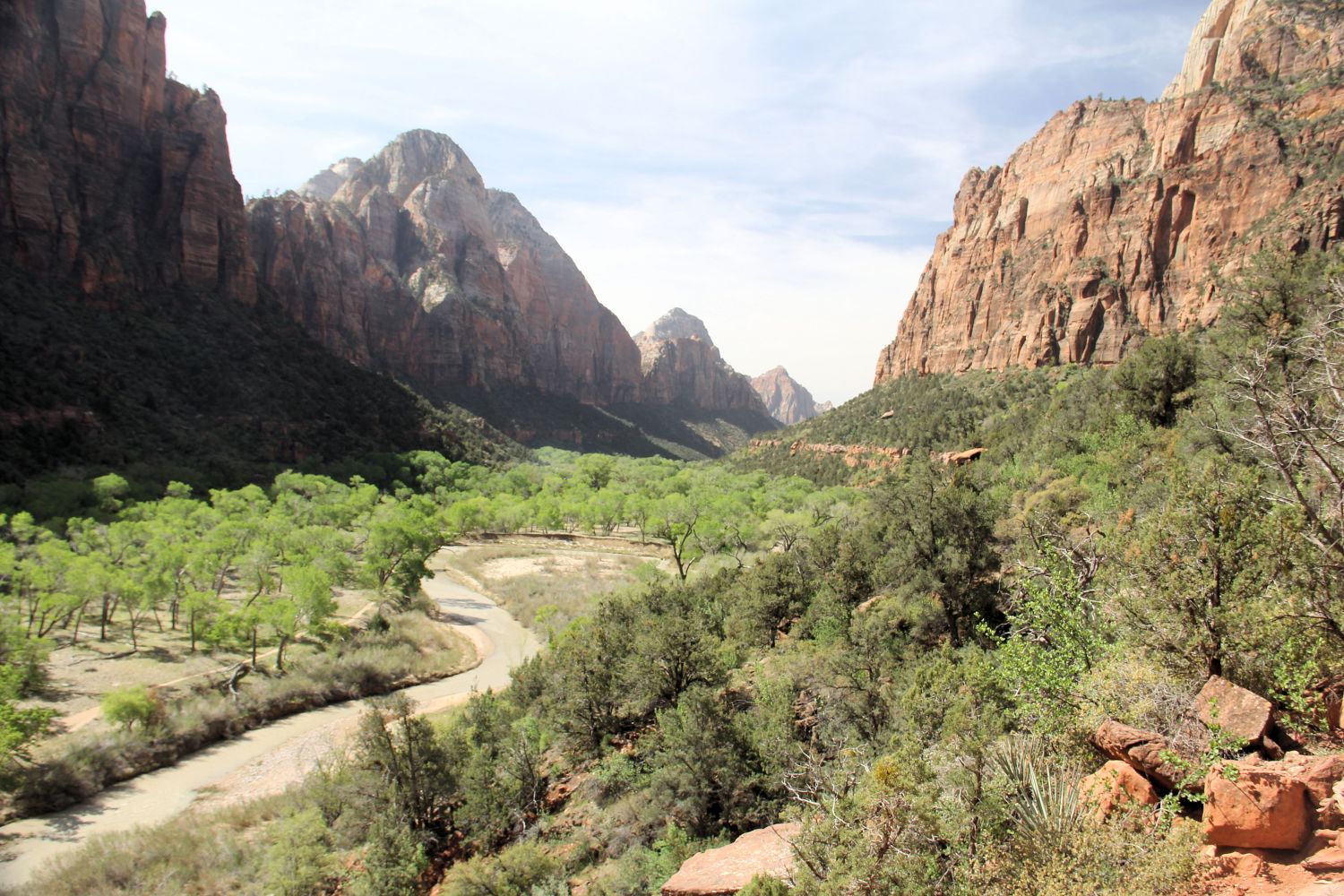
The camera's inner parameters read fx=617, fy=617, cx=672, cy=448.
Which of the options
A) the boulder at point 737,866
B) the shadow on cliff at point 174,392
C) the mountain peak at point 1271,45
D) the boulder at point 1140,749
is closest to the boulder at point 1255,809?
the boulder at point 1140,749

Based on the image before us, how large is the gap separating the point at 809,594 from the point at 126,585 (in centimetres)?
2804

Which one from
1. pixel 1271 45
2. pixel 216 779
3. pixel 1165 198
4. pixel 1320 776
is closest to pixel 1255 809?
pixel 1320 776

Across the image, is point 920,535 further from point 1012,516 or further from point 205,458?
point 205,458

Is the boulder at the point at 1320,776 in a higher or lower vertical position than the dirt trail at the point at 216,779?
higher

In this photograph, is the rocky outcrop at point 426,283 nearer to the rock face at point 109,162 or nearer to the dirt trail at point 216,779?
the rock face at point 109,162

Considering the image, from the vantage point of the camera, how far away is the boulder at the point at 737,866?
7.47 meters

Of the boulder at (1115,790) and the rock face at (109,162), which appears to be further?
the rock face at (109,162)

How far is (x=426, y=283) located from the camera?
144250 millimetres

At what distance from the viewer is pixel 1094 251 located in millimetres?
75875

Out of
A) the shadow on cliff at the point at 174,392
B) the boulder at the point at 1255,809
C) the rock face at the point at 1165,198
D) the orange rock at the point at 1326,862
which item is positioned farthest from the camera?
the rock face at the point at 1165,198

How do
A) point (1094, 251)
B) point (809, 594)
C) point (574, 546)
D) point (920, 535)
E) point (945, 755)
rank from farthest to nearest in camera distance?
1. point (1094, 251)
2. point (574, 546)
3. point (809, 594)
4. point (920, 535)
5. point (945, 755)

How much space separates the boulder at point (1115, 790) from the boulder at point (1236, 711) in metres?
0.90

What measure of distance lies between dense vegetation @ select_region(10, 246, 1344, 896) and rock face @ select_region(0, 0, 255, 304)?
76.9 m

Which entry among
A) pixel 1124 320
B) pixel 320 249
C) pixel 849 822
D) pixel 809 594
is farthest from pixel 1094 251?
pixel 320 249
